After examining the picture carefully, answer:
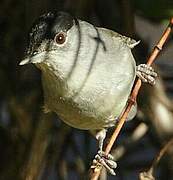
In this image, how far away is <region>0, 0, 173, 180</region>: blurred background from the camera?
3.28m

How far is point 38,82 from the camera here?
3.62 meters

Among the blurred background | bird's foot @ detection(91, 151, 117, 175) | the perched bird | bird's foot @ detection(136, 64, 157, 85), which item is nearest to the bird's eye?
the perched bird

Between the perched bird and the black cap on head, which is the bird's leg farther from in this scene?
the black cap on head

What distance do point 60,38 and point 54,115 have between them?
914 mm

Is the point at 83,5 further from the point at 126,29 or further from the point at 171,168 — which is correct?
the point at 171,168

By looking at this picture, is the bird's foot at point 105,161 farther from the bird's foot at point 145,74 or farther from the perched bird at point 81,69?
the bird's foot at point 145,74

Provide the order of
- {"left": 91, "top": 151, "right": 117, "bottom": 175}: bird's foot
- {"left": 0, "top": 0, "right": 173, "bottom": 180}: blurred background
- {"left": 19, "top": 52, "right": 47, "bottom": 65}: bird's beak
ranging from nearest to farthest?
{"left": 19, "top": 52, "right": 47, "bottom": 65}: bird's beak, {"left": 91, "top": 151, "right": 117, "bottom": 175}: bird's foot, {"left": 0, "top": 0, "right": 173, "bottom": 180}: blurred background

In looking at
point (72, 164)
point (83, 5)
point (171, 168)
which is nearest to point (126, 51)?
point (83, 5)

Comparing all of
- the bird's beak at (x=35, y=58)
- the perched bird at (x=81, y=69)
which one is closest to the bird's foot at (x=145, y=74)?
the perched bird at (x=81, y=69)

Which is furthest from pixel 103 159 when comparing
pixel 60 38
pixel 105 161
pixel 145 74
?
pixel 60 38

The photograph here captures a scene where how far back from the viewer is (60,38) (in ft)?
8.25

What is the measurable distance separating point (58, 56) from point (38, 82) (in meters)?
1.13

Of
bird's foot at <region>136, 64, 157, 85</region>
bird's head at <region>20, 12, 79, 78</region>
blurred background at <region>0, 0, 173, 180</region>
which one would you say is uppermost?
bird's head at <region>20, 12, 79, 78</region>

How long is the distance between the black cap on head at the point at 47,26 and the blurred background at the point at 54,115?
0.74 metres
